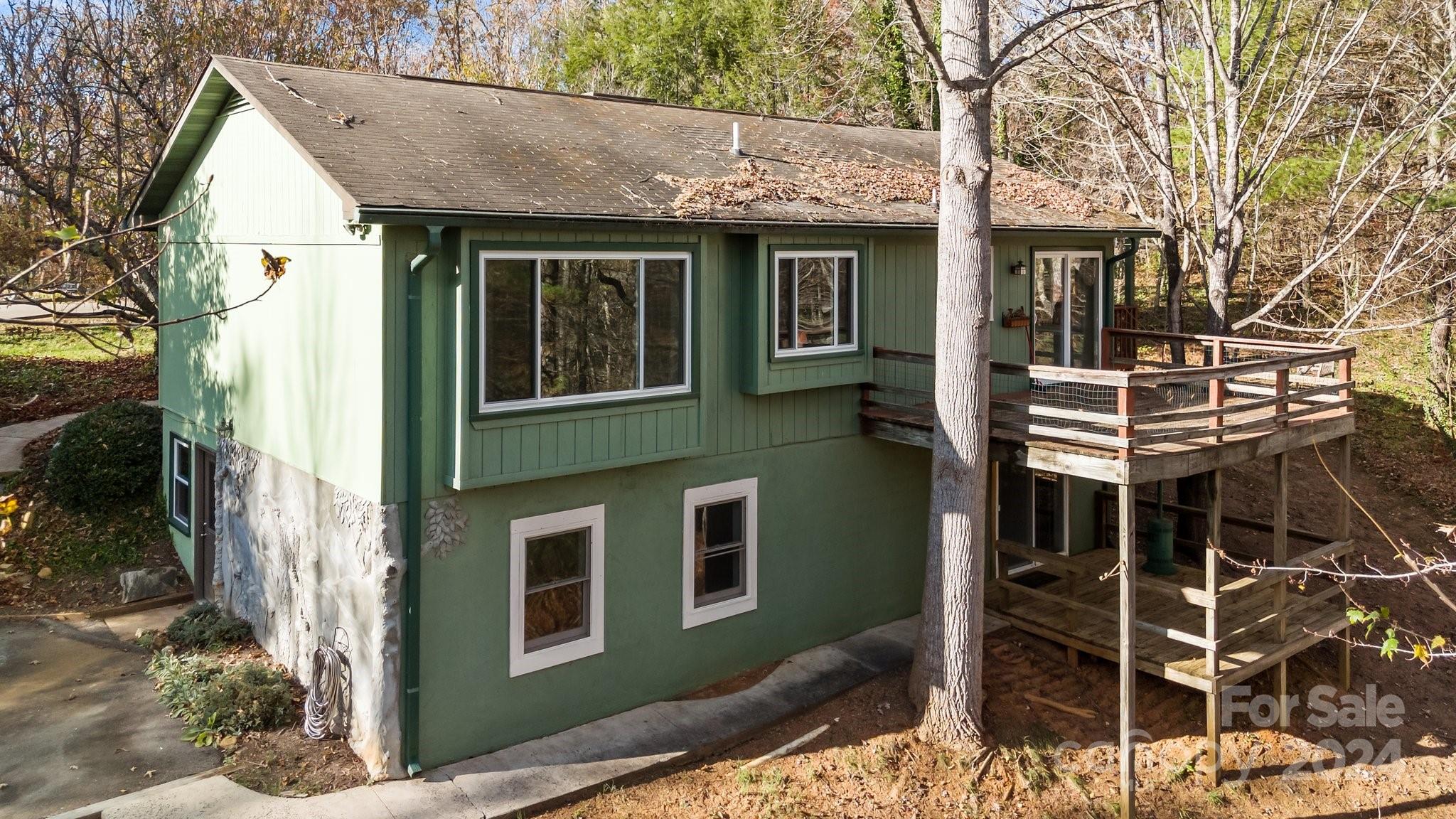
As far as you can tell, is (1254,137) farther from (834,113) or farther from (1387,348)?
(834,113)

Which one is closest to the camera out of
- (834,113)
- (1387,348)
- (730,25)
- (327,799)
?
(327,799)

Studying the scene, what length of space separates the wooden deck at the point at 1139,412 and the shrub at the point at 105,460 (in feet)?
31.8

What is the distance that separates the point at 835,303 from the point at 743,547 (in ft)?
8.90

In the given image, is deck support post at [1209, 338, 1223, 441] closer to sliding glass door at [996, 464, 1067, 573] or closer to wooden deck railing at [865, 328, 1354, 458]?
wooden deck railing at [865, 328, 1354, 458]

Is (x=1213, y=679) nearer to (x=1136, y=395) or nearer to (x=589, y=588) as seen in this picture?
(x=1136, y=395)

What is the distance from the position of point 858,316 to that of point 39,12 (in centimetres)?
1363

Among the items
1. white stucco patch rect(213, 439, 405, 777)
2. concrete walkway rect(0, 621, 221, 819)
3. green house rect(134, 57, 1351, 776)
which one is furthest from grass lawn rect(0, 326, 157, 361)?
concrete walkway rect(0, 621, 221, 819)

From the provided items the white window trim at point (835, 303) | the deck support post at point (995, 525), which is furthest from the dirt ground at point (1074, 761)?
the white window trim at point (835, 303)

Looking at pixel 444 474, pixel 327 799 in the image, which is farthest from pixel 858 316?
pixel 327 799

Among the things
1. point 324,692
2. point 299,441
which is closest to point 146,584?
point 299,441

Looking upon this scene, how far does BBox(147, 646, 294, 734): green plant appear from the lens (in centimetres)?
897

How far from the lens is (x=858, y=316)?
36.2ft

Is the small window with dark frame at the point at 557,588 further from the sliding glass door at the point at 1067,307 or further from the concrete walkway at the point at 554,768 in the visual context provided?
the sliding glass door at the point at 1067,307

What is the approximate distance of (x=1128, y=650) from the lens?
356 inches
